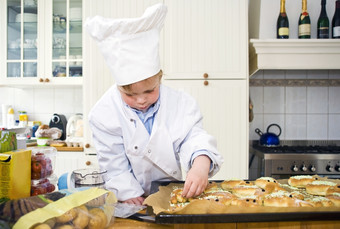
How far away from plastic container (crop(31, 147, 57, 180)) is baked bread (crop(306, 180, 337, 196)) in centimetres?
82

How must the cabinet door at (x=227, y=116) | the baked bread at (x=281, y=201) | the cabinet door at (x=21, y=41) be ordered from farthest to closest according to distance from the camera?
the cabinet door at (x=21, y=41)
the cabinet door at (x=227, y=116)
the baked bread at (x=281, y=201)

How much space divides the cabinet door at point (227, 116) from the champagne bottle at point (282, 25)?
1.48 feet

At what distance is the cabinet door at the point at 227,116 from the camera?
6.28 ft

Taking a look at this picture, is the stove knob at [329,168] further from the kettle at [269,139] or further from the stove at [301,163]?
the kettle at [269,139]

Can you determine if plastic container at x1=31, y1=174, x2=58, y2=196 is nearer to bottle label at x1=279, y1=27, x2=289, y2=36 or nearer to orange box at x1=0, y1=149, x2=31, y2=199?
orange box at x1=0, y1=149, x2=31, y2=199

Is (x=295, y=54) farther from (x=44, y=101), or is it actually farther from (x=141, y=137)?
(x=44, y=101)

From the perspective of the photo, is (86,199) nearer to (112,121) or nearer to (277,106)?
(112,121)

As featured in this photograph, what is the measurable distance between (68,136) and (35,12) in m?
1.17

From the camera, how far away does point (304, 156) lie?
5.92ft

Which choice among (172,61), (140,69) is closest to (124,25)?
(140,69)

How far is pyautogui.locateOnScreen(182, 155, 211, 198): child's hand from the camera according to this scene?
765 millimetres

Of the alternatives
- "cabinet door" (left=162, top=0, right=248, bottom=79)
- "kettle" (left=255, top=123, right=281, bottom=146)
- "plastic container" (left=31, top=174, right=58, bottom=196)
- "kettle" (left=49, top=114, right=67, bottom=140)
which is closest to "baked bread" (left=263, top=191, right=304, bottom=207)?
"plastic container" (left=31, top=174, right=58, bottom=196)

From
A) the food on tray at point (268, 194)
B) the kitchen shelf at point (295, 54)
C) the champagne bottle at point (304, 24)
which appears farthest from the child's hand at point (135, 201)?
the champagne bottle at point (304, 24)

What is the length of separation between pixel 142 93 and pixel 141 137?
21cm
